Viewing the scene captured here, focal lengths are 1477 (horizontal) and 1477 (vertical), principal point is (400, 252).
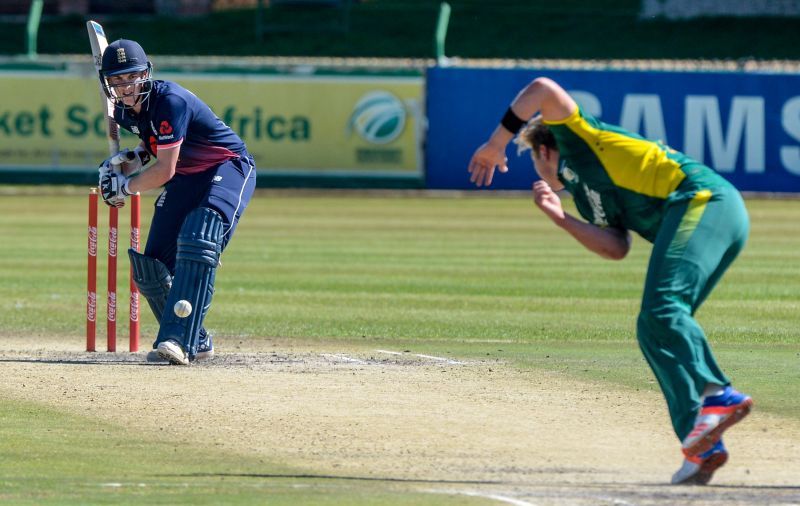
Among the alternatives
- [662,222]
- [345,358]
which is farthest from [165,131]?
[662,222]

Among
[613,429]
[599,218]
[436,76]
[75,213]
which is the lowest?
[75,213]

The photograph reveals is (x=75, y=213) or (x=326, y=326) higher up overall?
(x=326, y=326)

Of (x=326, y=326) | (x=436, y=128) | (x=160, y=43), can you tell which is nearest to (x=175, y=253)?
(x=326, y=326)

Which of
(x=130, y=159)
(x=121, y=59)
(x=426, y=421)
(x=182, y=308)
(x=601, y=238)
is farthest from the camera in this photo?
(x=130, y=159)

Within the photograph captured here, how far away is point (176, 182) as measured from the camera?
32.3 ft

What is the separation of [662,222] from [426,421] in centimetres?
198

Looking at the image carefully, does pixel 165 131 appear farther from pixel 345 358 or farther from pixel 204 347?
pixel 345 358

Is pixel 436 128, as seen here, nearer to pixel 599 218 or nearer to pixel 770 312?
pixel 770 312

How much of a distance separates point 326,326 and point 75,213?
1341 centimetres

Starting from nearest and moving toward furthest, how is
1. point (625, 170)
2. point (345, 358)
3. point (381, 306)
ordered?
point (625, 170) → point (345, 358) → point (381, 306)

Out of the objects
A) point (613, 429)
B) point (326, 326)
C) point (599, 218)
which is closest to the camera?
point (599, 218)

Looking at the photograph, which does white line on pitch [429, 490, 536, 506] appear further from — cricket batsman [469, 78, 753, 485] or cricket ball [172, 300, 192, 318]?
cricket ball [172, 300, 192, 318]

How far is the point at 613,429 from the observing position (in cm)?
772

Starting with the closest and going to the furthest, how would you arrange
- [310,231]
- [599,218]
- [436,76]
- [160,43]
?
[599,218] < [310,231] < [436,76] < [160,43]
